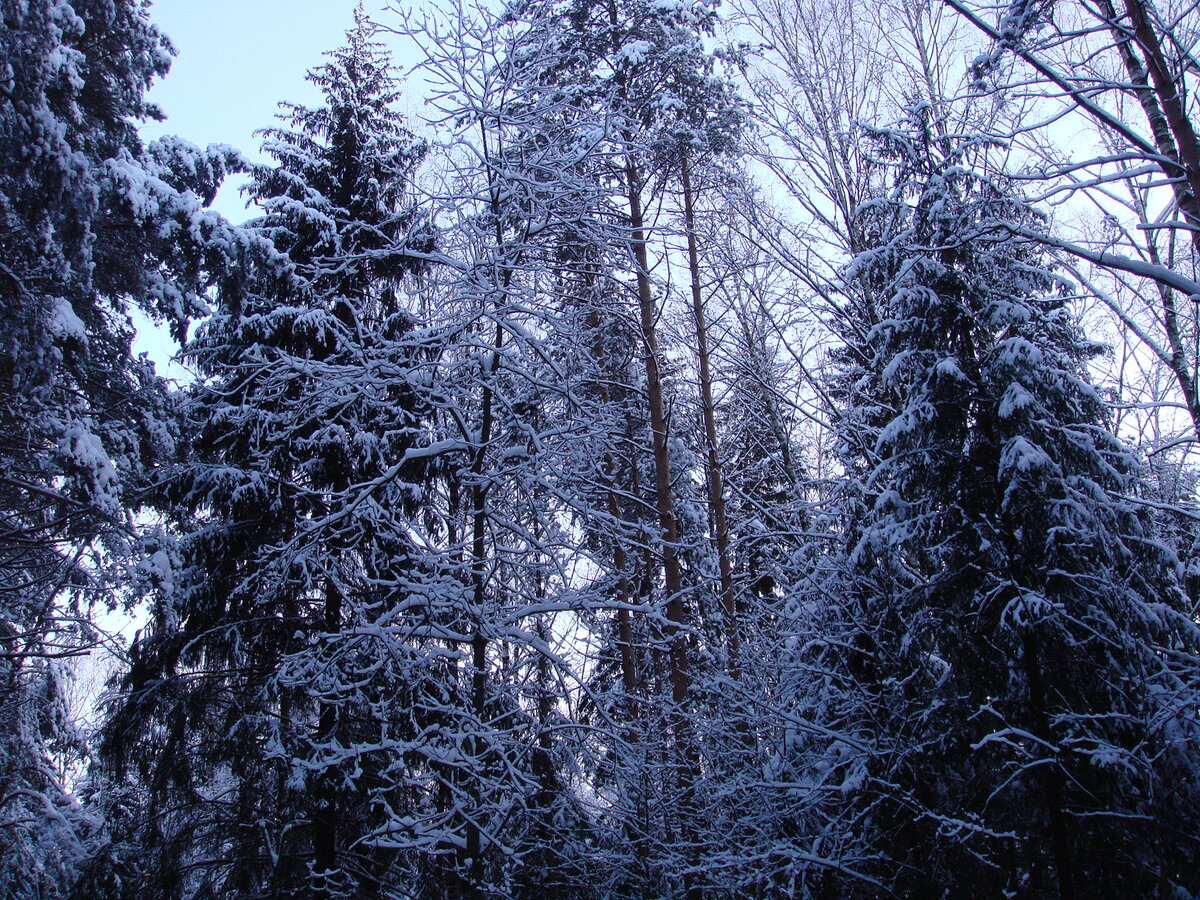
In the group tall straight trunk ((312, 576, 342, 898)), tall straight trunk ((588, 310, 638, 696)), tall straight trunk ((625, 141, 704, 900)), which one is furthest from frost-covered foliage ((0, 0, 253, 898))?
tall straight trunk ((588, 310, 638, 696))

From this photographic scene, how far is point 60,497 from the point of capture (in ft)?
19.8

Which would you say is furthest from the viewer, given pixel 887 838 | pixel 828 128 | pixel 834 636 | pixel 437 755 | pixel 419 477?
pixel 419 477

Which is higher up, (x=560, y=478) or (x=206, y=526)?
(x=206, y=526)

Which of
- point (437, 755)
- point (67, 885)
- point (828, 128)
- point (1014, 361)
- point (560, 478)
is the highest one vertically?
point (828, 128)

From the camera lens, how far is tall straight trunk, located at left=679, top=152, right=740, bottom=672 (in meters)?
9.18

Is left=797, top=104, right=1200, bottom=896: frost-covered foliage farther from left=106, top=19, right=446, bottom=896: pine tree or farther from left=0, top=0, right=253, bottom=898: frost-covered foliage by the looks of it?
left=0, top=0, right=253, bottom=898: frost-covered foliage

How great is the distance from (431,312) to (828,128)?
15.8 feet

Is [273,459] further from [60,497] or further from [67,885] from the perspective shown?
[67,885]

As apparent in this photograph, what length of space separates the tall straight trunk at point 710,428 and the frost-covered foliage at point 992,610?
2515mm

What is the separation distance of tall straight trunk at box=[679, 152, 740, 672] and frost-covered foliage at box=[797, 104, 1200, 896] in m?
2.51

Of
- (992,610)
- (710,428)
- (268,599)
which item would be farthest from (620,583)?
(992,610)

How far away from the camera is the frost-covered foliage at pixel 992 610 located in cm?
473

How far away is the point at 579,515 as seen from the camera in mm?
6664

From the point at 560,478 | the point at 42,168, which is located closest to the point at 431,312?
the point at 560,478
